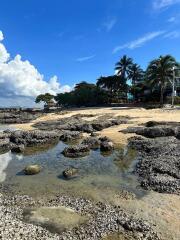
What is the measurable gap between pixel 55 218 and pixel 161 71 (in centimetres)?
6178

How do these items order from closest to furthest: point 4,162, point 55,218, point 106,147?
point 55,218 → point 4,162 → point 106,147

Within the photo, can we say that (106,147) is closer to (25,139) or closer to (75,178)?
(75,178)

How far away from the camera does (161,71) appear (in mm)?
72312

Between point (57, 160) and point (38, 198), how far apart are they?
961cm

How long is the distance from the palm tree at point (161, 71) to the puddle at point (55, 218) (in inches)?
2328

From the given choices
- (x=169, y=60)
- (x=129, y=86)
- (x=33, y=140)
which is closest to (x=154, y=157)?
(x=33, y=140)

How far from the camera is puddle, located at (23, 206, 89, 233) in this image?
47.3 ft

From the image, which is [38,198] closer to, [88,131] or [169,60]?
[88,131]

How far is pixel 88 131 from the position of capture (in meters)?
42.8

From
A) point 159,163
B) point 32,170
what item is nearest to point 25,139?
point 32,170

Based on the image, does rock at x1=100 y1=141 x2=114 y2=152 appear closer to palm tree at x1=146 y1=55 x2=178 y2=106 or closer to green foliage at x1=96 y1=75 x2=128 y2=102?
palm tree at x1=146 y1=55 x2=178 y2=106

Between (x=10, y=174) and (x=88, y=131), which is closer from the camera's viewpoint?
(x=10, y=174)

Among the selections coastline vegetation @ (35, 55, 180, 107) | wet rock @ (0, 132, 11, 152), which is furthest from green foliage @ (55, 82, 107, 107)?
wet rock @ (0, 132, 11, 152)

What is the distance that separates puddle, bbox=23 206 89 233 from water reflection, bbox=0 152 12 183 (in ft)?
24.2
